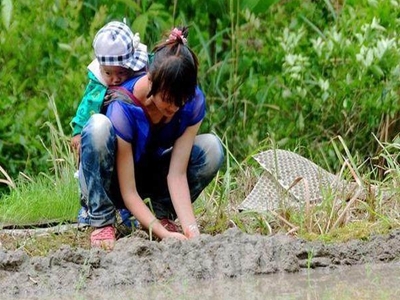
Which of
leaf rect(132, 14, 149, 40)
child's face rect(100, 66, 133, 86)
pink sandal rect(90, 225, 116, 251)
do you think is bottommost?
pink sandal rect(90, 225, 116, 251)

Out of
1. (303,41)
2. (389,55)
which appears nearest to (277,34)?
(303,41)

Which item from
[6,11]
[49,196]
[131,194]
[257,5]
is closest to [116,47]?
[131,194]

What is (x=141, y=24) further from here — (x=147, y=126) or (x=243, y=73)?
(x=147, y=126)

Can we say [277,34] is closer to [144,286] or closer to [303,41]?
[303,41]

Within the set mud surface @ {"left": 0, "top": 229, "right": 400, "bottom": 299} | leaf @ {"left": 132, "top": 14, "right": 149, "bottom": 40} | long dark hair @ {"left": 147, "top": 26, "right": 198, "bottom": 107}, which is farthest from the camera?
leaf @ {"left": 132, "top": 14, "right": 149, "bottom": 40}

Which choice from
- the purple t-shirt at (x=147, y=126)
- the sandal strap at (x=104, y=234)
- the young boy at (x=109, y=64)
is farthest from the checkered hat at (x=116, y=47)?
the sandal strap at (x=104, y=234)

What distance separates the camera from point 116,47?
4.92 m

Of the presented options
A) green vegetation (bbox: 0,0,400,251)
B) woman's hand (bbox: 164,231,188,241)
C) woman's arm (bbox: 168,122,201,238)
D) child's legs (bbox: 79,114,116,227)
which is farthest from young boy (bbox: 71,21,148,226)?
green vegetation (bbox: 0,0,400,251)

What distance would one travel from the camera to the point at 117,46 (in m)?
4.92

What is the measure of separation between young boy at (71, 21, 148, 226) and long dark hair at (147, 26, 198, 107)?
9.6 inches

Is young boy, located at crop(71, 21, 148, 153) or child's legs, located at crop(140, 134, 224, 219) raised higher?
young boy, located at crop(71, 21, 148, 153)

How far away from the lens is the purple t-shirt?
490 centimetres

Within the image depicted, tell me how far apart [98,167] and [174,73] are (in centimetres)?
59

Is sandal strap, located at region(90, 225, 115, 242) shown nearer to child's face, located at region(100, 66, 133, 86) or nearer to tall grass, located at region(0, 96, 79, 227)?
child's face, located at region(100, 66, 133, 86)
